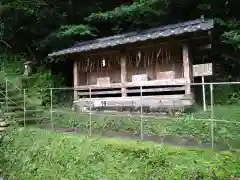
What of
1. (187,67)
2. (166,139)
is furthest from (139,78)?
(166,139)

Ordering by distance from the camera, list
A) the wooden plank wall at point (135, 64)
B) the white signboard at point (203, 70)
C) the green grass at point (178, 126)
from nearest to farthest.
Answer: the green grass at point (178, 126)
the white signboard at point (203, 70)
the wooden plank wall at point (135, 64)

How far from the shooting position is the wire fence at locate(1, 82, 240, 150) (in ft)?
19.2

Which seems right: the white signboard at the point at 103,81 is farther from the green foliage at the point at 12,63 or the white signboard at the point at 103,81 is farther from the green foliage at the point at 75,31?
the green foliage at the point at 12,63

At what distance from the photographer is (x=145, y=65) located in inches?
450

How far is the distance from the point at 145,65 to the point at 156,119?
14.1ft

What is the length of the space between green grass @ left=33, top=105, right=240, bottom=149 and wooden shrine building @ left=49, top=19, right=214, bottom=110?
1326 mm

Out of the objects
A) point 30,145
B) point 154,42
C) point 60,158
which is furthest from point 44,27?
point 60,158

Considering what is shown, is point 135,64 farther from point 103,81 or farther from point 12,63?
point 12,63

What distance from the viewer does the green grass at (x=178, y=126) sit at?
5.81 metres

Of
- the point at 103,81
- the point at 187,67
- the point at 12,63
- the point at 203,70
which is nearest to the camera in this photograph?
the point at 203,70

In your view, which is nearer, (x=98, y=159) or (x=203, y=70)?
(x=98, y=159)

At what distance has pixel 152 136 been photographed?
6488mm

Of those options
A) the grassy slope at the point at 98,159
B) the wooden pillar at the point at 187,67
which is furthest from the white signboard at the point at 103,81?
the grassy slope at the point at 98,159

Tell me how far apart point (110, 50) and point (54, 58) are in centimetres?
424
